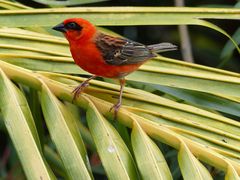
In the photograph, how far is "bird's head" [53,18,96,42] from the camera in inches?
114

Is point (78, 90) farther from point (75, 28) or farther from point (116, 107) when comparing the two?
point (75, 28)

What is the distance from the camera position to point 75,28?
2938 millimetres

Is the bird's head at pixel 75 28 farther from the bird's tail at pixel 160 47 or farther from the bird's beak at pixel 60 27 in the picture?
the bird's tail at pixel 160 47

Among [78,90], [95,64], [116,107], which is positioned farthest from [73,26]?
[116,107]

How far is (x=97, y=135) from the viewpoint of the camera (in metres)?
2.30

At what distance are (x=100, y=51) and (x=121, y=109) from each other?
2.20ft

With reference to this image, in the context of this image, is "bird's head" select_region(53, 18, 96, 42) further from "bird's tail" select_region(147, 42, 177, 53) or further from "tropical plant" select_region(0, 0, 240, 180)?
"bird's tail" select_region(147, 42, 177, 53)

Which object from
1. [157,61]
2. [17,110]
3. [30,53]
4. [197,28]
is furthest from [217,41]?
[17,110]

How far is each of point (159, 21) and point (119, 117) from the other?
54 cm

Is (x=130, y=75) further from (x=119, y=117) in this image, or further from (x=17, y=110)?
(x=17, y=110)

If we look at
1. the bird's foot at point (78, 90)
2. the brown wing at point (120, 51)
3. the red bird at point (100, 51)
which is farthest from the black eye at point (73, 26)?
the bird's foot at point (78, 90)

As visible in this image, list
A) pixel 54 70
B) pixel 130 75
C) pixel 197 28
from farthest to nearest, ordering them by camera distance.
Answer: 1. pixel 197 28
2. pixel 130 75
3. pixel 54 70

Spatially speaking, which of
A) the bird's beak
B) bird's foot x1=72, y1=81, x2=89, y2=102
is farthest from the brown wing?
bird's foot x1=72, y1=81, x2=89, y2=102

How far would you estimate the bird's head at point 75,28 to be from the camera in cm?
289
